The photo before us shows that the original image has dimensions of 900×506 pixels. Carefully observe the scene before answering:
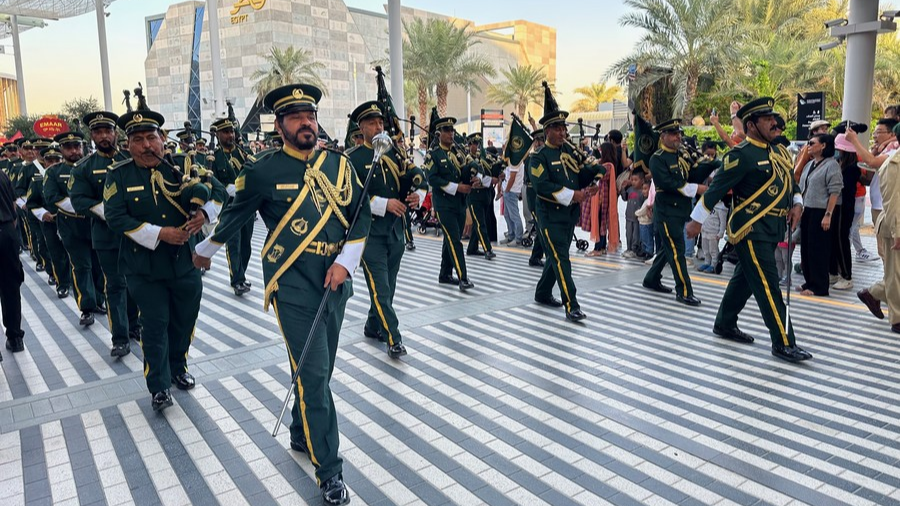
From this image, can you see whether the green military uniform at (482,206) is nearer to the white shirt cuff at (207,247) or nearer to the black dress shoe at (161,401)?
the black dress shoe at (161,401)

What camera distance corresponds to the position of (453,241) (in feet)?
28.6

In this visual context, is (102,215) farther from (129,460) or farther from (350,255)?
(350,255)

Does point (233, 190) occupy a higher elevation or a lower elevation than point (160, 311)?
higher

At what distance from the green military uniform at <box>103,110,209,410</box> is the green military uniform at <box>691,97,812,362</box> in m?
4.39

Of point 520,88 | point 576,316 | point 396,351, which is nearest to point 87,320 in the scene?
point 396,351

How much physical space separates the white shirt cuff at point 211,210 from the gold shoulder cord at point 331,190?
5.24 feet

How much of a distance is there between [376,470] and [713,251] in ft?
23.7

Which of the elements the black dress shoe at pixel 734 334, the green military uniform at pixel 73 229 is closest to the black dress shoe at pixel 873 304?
the black dress shoe at pixel 734 334

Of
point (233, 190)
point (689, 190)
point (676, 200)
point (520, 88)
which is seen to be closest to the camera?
point (689, 190)

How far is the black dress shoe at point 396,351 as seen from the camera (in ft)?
20.0

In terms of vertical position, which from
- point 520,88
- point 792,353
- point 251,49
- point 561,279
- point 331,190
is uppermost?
point 251,49

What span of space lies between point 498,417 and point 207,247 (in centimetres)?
227

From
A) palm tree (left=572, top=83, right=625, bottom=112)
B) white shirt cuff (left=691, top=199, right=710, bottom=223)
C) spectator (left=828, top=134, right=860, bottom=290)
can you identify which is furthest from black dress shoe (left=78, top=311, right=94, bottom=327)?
palm tree (left=572, top=83, right=625, bottom=112)

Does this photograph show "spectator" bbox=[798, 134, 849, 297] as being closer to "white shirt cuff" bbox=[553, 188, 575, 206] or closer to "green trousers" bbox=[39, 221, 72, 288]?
"white shirt cuff" bbox=[553, 188, 575, 206]
